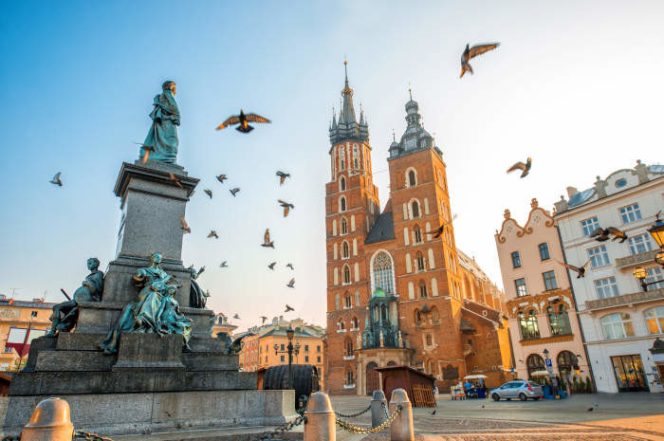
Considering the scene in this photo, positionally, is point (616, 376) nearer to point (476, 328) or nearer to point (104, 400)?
point (476, 328)

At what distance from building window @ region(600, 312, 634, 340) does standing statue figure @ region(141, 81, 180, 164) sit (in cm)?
2625

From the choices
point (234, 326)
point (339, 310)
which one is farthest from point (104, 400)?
point (234, 326)

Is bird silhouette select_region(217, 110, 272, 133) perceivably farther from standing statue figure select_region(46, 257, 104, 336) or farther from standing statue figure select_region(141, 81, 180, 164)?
standing statue figure select_region(46, 257, 104, 336)

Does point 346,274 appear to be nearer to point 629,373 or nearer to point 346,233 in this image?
point 346,233

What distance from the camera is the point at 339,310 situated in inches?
1834

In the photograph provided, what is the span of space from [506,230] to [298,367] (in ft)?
83.2

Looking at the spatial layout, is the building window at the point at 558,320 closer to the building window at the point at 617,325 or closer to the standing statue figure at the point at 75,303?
the building window at the point at 617,325

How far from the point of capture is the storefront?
74.5 feet

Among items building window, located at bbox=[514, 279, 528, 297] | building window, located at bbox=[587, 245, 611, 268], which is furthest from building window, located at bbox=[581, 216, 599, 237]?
building window, located at bbox=[514, 279, 528, 297]

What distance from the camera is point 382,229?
49969mm

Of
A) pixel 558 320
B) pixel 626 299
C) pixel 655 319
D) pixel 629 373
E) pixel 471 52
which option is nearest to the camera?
pixel 471 52

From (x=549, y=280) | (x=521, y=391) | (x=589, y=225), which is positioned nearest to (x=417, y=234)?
(x=549, y=280)

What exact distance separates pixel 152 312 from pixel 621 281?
88.8 ft

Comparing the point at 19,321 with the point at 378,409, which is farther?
the point at 19,321
